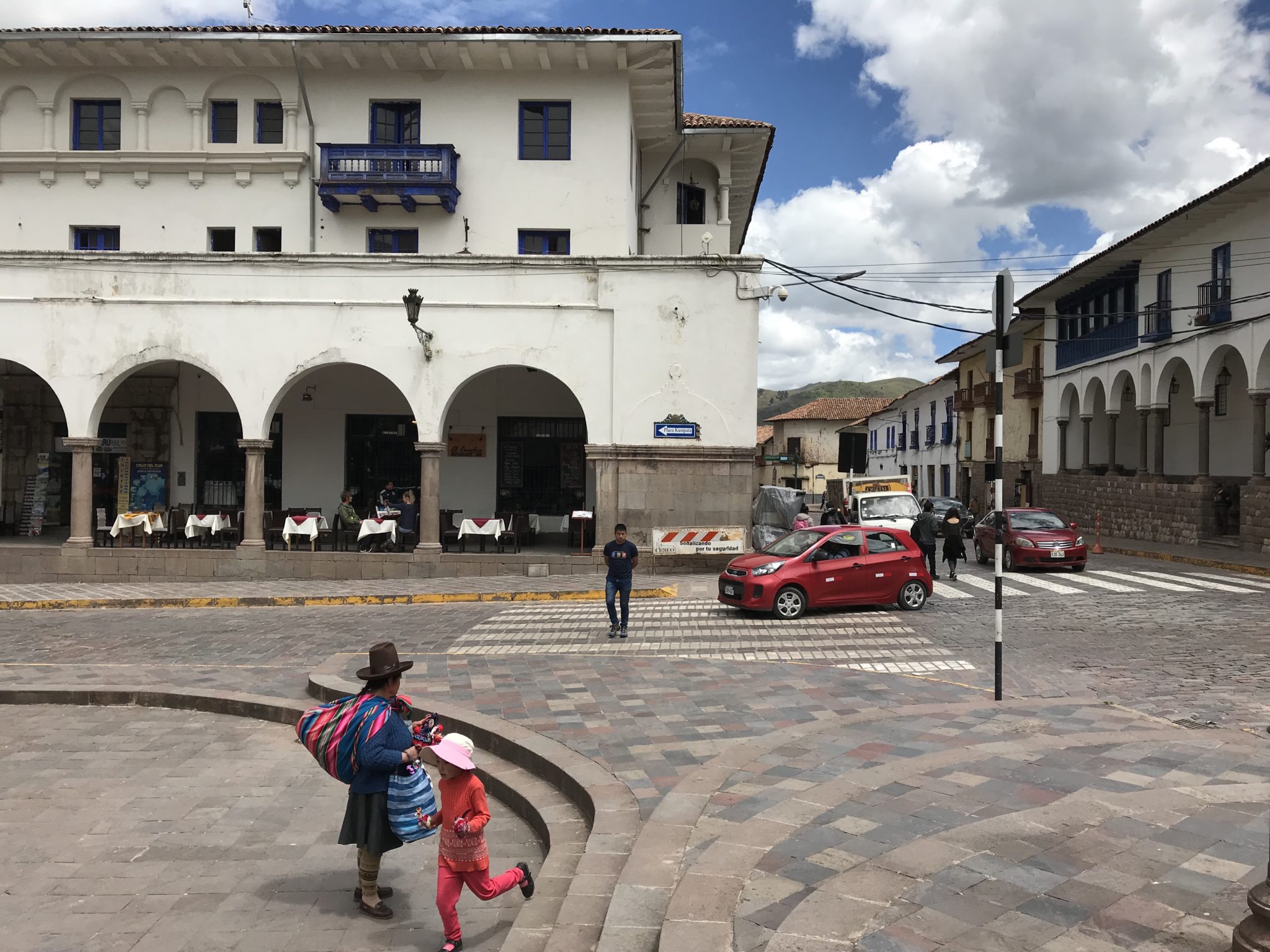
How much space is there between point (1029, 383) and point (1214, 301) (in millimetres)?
15331

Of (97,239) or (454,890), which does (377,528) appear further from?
(454,890)

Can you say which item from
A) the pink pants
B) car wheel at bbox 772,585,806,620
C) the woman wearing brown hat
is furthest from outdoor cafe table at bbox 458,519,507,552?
the pink pants

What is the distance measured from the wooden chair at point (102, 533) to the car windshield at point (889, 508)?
17348 mm

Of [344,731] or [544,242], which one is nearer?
[344,731]

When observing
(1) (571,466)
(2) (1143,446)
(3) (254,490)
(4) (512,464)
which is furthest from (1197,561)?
(3) (254,490)

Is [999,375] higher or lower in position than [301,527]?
higher

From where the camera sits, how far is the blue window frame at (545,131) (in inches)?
912

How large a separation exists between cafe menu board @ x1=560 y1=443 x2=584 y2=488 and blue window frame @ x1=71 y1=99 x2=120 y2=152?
1364 cm

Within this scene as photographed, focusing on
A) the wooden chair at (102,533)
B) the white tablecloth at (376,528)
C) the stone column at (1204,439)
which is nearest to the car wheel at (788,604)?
the white tablecloth at (376,528)

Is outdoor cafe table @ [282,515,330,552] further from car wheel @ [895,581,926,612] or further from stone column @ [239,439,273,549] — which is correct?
car wheel @ [895,581,926,612]

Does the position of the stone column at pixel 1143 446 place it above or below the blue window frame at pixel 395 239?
below

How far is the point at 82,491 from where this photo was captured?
19234mm

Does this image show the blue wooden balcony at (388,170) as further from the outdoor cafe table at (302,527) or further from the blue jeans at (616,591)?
the blue jeans at (616,591)

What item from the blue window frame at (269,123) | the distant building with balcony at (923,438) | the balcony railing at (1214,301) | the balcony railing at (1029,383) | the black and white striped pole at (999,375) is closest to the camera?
the black and white striped pole at (999,375)
